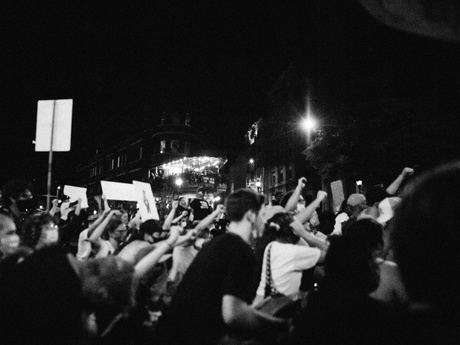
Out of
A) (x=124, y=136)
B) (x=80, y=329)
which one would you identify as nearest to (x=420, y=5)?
(x=80, y=329)

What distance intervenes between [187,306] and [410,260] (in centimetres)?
199

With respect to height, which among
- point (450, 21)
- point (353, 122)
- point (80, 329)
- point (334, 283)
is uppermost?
point (353, 122)

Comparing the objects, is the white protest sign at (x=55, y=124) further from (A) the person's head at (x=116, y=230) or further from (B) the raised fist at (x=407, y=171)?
(B) the raised fist at (x=407, y=171)

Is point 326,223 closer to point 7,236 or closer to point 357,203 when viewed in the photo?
point 357,203

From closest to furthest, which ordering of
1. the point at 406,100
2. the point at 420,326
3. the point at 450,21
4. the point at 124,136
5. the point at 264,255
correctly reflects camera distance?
the point at 420,326
the point at 450,21
the point at 264,255
the point at 406,100
the point at 124,136

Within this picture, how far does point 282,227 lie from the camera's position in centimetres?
450

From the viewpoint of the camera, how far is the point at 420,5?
6.41 ft

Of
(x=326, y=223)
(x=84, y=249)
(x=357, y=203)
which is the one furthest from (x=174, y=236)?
(x=326, y=223)

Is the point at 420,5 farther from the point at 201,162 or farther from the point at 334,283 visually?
the point at 201,162

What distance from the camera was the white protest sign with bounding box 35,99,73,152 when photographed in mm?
6176

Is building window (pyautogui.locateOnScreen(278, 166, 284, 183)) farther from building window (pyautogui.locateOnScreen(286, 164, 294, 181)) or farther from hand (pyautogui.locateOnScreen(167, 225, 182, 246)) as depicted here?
hand (pyautogui.locateOnScreen(167, 225, 182, 246))

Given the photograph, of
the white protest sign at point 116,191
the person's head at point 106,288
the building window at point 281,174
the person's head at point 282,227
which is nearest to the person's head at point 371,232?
the person's head at point 282,227

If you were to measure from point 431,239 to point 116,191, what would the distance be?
8198 millimetres

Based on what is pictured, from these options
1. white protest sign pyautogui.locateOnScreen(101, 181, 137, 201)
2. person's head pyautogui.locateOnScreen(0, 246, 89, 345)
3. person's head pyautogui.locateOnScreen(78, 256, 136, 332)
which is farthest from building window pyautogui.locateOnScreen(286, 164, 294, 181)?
person's head pyautogui.locateOnScreen(0, 246, 89, 345)
